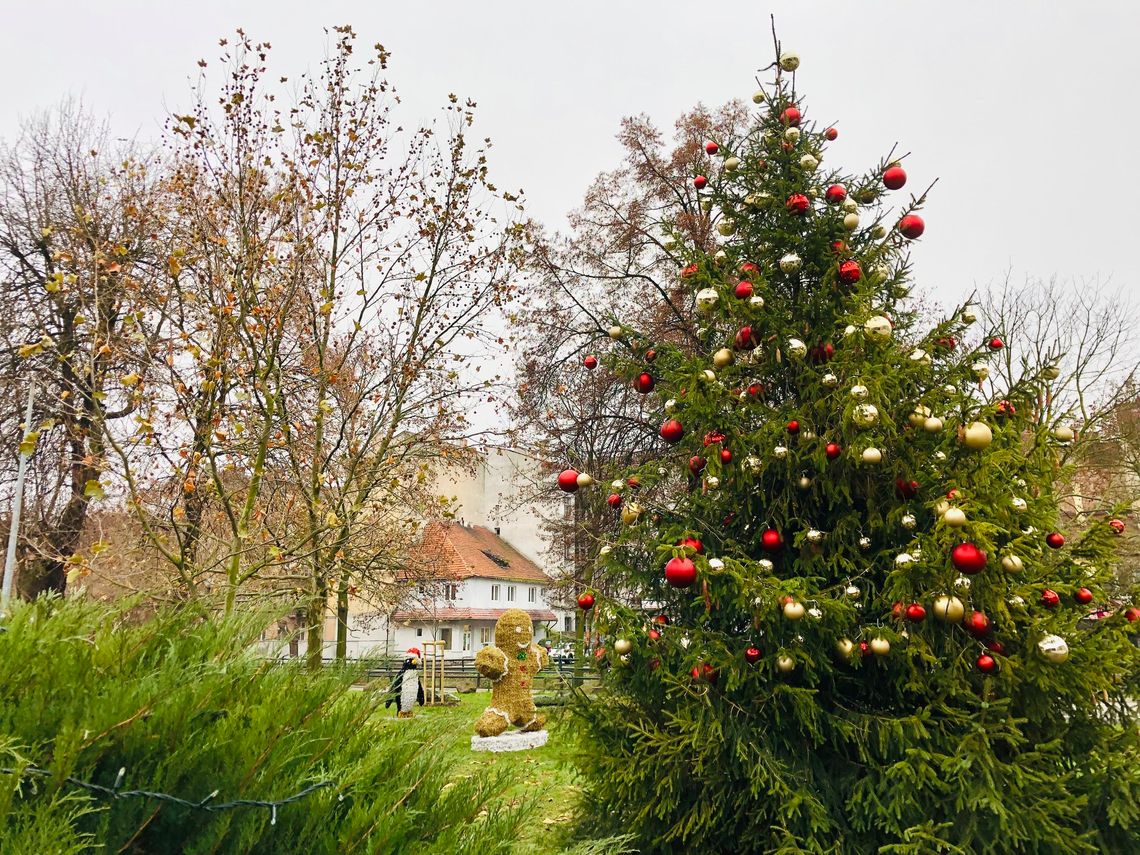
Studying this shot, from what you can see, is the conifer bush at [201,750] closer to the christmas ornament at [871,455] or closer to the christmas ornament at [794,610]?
the christmas ornament at [794,610]

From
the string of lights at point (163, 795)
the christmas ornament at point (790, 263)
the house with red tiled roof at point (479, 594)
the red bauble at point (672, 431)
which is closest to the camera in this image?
the string of lights at point (163, 795)

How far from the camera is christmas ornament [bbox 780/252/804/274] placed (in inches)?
167

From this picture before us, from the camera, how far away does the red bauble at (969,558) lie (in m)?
3.00

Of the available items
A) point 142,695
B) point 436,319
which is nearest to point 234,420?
point 436,319

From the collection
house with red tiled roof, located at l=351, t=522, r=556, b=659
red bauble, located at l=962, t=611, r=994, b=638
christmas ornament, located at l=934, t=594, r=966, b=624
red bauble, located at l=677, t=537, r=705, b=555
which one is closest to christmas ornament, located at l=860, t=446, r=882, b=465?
christmas ornament, located at l=934, t=594, r=966, b=624

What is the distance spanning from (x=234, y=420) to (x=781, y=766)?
20.3ft

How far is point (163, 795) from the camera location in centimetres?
128

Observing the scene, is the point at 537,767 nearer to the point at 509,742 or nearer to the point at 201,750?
the point at 509,742

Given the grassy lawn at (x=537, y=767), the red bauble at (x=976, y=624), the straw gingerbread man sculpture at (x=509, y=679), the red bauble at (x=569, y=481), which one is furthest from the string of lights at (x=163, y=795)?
the straw gingerbread man sculpture at (x=509, y=679)

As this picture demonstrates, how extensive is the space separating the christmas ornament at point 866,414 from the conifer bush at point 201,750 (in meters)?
2.39

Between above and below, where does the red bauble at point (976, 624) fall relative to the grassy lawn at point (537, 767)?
above

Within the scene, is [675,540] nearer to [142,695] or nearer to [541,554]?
[142,695]

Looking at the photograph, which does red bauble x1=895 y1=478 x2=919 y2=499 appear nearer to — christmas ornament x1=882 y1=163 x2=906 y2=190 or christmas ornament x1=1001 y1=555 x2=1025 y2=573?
christmas ornament x1=1001 y1=555 x2=1025 y2=573

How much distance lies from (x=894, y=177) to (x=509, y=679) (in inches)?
366
